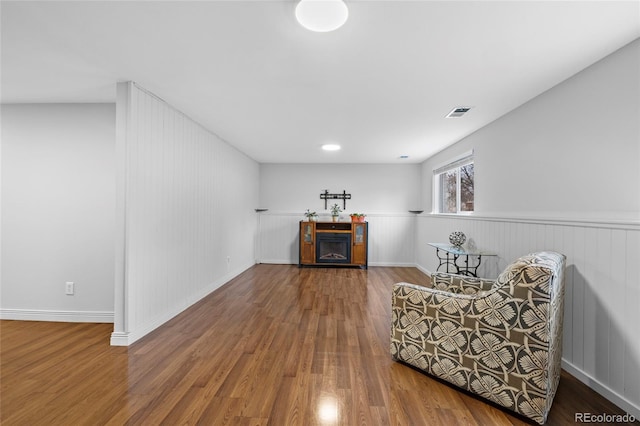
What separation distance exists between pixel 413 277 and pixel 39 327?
5.03 metres

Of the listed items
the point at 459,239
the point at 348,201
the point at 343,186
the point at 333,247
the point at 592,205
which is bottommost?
the point at 333,247

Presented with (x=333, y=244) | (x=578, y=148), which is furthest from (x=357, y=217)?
(x=578, y=148)

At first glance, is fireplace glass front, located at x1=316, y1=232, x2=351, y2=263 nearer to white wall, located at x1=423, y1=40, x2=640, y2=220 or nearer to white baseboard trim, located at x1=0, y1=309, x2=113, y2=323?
white wall, located at x1=423, y1=40, x2=640, y2=220

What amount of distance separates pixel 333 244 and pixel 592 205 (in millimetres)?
4253

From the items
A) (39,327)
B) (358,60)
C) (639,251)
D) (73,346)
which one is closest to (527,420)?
(639,251)

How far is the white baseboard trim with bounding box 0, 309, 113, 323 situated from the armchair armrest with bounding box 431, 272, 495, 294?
330 centimetres

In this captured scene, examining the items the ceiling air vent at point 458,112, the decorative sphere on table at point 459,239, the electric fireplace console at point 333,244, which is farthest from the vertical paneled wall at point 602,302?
the electric fireplace console at point 333,244

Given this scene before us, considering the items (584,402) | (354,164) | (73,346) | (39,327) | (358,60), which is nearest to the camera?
(584,402)

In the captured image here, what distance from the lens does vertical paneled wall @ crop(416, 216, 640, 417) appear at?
1.62 m

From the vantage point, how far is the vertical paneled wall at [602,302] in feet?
5.32

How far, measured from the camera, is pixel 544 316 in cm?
150

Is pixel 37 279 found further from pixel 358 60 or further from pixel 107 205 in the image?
pixel 358 60

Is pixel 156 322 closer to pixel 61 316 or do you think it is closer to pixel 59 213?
pixel 61 316

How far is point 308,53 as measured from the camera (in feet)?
6.24
